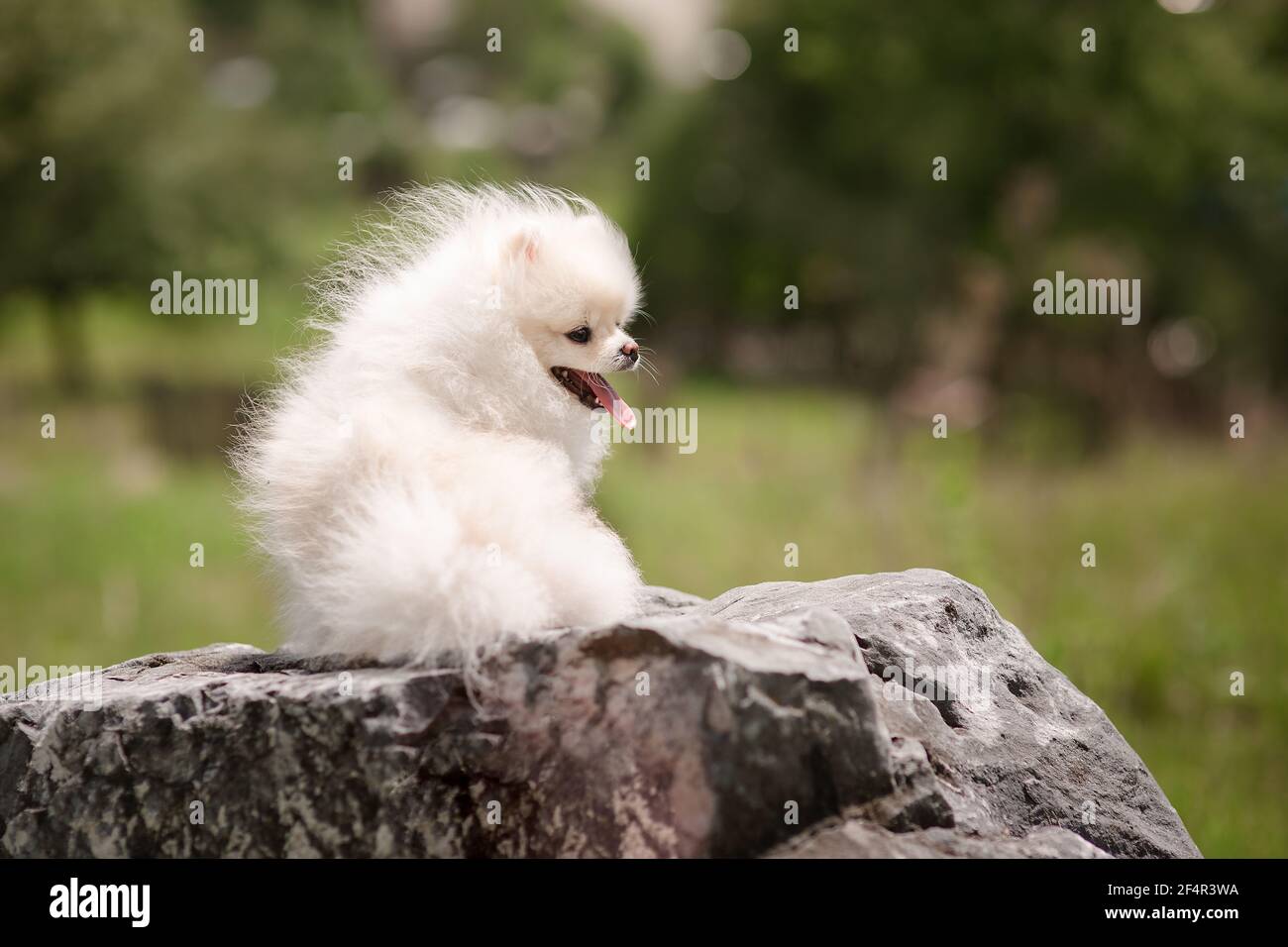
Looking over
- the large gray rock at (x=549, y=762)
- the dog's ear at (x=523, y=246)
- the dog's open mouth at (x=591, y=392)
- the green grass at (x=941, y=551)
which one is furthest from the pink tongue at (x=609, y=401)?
the green grass at (x=941, y=551)

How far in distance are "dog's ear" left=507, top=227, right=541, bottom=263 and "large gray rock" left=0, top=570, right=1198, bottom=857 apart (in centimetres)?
136

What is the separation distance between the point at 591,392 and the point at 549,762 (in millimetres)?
1411

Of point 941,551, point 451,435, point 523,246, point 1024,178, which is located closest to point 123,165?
point 941,551

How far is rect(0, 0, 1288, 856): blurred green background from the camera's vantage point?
31.5 ft

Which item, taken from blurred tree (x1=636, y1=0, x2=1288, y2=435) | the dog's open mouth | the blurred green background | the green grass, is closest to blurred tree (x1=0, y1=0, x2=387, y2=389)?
the blurred green background

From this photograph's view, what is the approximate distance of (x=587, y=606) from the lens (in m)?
3.51

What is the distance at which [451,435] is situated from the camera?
12.0ft

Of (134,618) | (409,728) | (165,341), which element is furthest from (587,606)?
(165,341)

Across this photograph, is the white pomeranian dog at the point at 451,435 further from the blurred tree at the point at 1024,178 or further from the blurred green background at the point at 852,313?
the blurred tree at the point at 1024,178

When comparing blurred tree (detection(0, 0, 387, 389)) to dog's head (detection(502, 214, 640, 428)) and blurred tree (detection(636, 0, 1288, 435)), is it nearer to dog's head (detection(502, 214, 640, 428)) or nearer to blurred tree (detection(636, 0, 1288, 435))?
blurred tree (detection(636, 0, 1288, 435))

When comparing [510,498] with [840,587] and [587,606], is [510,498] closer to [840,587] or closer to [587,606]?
[587,606]

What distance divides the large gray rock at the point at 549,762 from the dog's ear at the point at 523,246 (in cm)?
136

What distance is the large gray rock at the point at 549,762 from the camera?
3.18 meters

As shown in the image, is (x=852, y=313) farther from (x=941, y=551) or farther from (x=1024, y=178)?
(x=941, y=551)
